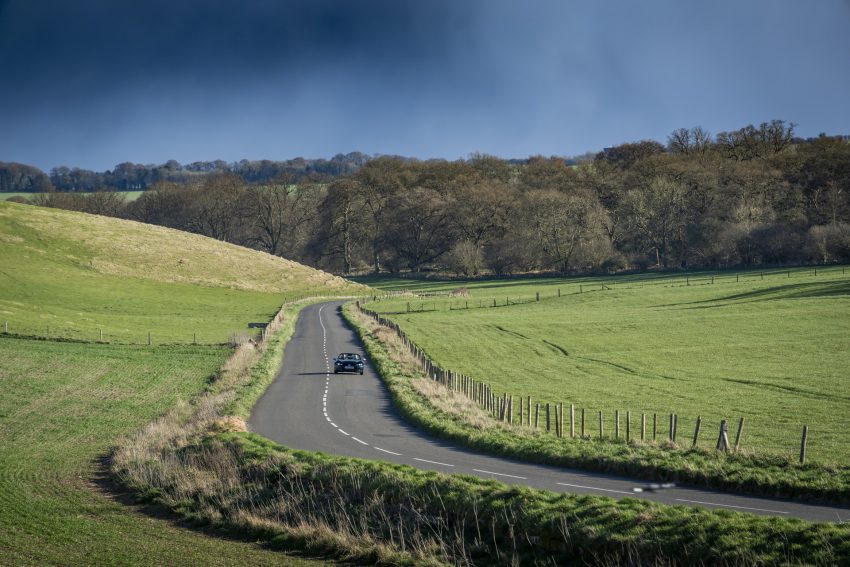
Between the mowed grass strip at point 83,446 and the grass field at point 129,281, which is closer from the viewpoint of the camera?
the mowed grass strip at point 83,446

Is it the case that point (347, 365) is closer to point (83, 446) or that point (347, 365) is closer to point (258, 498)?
point (83, 446)

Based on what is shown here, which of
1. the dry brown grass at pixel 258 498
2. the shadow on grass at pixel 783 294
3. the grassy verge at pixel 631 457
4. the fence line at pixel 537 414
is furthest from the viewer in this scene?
the shadow on grass at pixel 783 294

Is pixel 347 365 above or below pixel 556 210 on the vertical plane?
below

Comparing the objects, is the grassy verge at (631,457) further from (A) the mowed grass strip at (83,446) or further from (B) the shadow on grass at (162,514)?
(A) the mowed grass strip at (83,446)

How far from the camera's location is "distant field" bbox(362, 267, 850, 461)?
123 ft

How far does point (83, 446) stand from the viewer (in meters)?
32.1

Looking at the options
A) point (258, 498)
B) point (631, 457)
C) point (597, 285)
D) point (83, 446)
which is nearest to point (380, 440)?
point (258, 498)

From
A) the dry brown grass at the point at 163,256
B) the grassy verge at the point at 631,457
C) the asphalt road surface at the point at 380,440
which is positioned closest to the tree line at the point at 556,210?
the dry brown grass at the point at 163,256

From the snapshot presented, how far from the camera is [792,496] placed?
2016 cm

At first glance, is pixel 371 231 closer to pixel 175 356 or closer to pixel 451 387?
pixel 175 356

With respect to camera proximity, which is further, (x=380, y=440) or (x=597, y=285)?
(x=597, y=285)

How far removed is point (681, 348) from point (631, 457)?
3667cm

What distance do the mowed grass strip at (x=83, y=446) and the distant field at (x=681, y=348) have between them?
15644 mm

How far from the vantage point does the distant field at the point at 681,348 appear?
37438 mm
